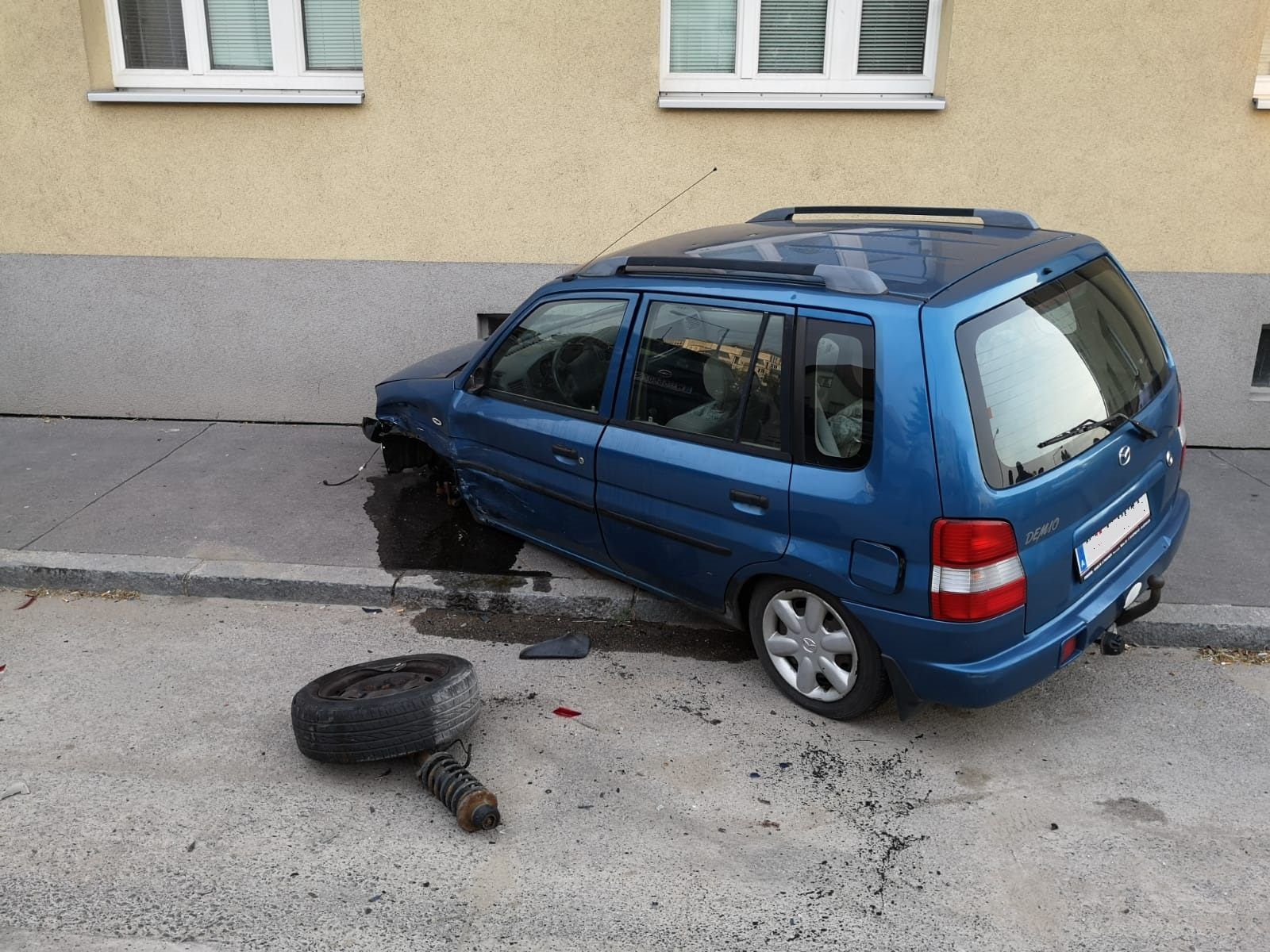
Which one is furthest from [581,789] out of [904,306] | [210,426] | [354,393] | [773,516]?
[210,426]

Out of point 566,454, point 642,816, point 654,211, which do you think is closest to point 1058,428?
point 642,816

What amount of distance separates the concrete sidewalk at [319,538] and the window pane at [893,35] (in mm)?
3124

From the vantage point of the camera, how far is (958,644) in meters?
3.68

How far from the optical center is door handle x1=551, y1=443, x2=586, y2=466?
15.6ft

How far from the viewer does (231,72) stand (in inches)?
292

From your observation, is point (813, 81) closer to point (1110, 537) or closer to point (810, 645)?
point (1110, 537)

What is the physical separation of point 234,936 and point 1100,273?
3823 millimetres

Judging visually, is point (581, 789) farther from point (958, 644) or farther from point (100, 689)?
point (100, 689)

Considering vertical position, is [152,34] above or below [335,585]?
above

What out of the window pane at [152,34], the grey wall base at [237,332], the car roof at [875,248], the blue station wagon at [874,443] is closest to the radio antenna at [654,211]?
the grey wall base at [237,332]

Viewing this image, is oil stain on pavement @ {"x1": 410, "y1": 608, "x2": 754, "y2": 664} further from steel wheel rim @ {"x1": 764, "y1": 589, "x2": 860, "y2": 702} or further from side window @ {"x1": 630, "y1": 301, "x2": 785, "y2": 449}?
side window @ {"x1": 630, "y1": 301, "x2": 785, "y2": 449}

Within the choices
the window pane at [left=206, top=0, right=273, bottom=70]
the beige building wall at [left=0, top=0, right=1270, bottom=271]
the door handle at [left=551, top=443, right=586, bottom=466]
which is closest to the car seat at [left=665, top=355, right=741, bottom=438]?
the door handle at [left=551, top=443, right=586, bottom=466]

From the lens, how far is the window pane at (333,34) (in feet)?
23.9

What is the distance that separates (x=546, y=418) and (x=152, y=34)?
4.71 m
